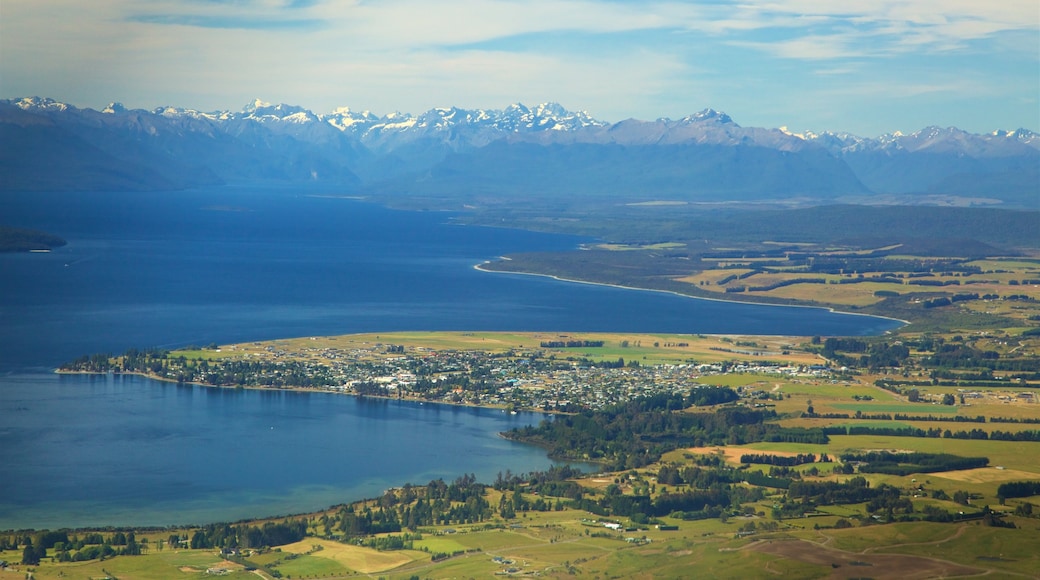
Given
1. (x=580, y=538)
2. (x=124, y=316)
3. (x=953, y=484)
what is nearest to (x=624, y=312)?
(x=124, y=316)

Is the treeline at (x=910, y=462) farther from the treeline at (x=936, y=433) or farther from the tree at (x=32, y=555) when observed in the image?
the tree at (x=32, y=555)

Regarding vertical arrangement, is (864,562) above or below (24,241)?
below

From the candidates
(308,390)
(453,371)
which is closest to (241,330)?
(453,371)

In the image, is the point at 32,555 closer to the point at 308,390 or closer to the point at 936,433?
the point at 308,390

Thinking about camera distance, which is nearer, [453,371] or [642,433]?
[642,433]

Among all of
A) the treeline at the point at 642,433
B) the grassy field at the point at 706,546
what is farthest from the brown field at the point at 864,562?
the treeline at the point at 642,433

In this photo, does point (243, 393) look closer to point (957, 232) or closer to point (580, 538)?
point (580, 538)

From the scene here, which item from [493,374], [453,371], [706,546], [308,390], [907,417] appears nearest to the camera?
[706,546]
